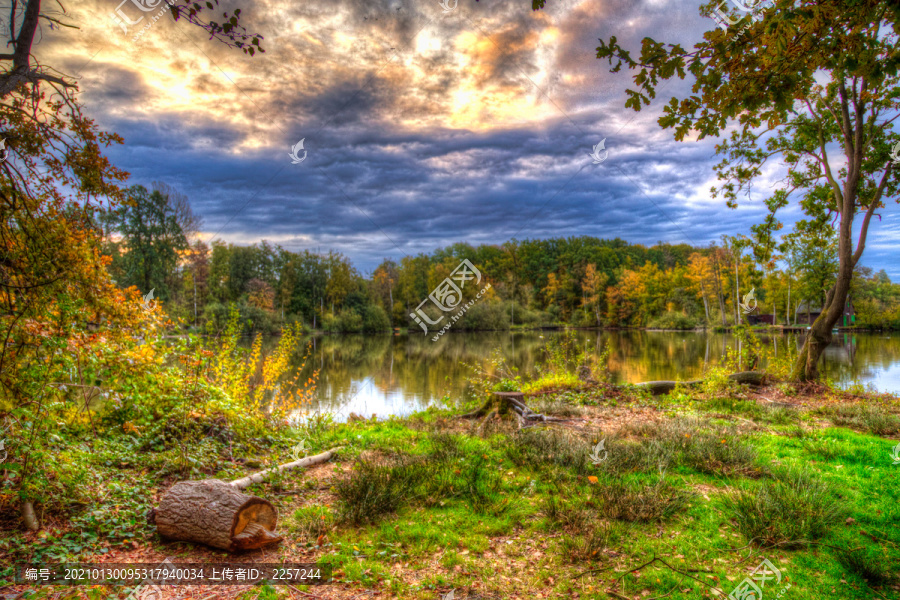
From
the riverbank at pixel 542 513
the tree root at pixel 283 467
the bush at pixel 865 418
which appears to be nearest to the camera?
the riverbank at pixel 542 513

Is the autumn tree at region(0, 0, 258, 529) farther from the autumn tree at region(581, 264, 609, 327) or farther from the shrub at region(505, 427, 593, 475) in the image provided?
the autumn tree at region(581, 264, 609, 327)

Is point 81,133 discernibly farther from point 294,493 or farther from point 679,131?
point 679,131

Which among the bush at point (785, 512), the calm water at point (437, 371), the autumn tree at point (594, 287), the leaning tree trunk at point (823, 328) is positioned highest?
the autumn tree at point (594, 287)

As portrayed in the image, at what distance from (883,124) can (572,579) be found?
1301 centimetres

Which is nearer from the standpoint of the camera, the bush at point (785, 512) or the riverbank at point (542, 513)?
the riverbank at point (542, 513)

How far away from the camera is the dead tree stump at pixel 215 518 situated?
3.41m

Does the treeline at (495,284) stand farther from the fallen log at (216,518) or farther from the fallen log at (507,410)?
the fallen log at (216,518)

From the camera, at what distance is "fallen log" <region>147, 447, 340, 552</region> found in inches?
134

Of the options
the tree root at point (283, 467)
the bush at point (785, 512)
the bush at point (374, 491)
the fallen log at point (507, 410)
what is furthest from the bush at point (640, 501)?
the tree root at point (283, 467)

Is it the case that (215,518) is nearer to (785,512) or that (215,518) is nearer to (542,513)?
(542,513)

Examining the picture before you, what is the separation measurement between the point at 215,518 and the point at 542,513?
290 centimetres

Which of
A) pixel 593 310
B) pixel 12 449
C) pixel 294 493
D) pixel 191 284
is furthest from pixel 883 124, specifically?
pixel 593 310

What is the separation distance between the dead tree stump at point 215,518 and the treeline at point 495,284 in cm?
2371

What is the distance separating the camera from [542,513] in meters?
4.05
